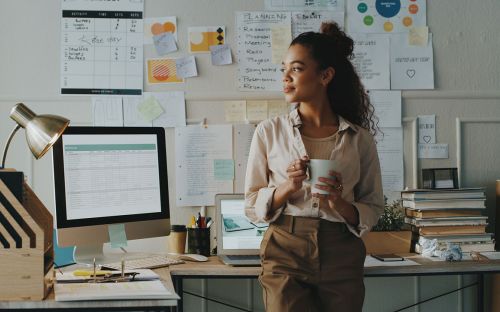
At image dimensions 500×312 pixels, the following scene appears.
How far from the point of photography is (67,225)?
209 cm

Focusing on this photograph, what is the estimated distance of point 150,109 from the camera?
2734 millimetres

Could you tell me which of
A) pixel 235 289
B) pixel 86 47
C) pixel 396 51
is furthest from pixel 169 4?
pixel 235 289

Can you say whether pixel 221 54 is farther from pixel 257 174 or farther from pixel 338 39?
pixel 257 174

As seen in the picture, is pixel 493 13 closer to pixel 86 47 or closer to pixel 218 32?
pixel 218 32

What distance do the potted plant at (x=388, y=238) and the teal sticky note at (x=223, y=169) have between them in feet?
2.21

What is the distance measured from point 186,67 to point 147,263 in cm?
100

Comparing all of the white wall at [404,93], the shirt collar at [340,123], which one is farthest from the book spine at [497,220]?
the shirt collar at [340,123]

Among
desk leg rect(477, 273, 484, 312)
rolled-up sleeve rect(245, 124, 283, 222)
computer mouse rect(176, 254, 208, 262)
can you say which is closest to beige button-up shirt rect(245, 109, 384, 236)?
rolled-up sleeve rect(245, 124, 283, 222)

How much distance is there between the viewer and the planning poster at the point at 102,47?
8.89ft

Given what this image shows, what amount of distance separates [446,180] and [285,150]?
1.11 metres

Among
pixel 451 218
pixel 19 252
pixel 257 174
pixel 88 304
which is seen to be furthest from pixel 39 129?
pixel 451 218

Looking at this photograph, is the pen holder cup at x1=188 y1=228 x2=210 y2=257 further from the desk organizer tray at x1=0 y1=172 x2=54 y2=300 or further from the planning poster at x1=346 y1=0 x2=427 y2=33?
the planning poster at x1=346 y1=0 x2=427 y2=33

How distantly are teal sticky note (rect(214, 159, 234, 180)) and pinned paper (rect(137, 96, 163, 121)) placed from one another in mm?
349

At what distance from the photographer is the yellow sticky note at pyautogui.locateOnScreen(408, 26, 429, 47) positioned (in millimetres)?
2840
